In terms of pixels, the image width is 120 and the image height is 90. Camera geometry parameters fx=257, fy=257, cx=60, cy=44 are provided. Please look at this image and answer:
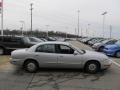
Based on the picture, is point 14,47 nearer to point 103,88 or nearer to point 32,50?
point 32,50

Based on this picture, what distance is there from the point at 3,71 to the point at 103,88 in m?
5.26

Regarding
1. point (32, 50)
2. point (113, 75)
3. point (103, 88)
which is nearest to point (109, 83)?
point (103, 88)

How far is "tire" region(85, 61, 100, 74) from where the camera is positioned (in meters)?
12.0

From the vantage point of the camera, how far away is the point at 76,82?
32.3ft

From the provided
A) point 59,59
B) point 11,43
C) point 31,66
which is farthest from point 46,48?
point 11,43

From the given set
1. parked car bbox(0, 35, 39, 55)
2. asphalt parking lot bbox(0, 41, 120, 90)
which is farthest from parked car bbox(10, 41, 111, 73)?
parked car bbox(0, 35, 39, 55)

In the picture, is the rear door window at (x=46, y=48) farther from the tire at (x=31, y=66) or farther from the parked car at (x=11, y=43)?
the parked car at (x=11, y=43)

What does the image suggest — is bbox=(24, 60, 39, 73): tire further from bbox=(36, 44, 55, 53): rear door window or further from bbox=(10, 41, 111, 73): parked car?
bbox=(36, 44, 55, 53): rear door window

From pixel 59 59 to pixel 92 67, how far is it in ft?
5.22

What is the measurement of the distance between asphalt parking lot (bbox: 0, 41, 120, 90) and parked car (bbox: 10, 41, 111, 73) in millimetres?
329

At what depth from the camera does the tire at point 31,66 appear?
1195 centimetres

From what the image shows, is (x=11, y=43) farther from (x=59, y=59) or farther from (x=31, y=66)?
(x=59, y=59)

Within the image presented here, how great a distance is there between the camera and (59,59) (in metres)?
11.9

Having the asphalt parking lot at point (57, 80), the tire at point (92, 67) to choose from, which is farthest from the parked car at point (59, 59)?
the asphalt parking lot at point (57, 80)
